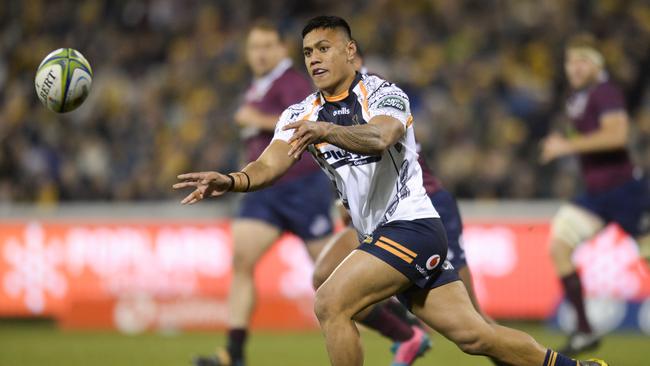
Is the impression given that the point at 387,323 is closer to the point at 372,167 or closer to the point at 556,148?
the point at 372,167

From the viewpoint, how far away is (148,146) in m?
16.1

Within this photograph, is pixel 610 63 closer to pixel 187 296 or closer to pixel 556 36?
pixel 556 36

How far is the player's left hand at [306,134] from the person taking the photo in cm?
501

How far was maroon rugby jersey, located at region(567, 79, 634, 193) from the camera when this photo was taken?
29.8 ft

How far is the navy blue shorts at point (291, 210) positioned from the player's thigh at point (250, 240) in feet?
0.16

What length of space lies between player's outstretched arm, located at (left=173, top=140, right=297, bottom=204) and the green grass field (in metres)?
3.49

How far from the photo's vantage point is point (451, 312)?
5.46 metres

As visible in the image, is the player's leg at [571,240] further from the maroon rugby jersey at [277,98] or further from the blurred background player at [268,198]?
the maroon rugby jersey at [277,98]

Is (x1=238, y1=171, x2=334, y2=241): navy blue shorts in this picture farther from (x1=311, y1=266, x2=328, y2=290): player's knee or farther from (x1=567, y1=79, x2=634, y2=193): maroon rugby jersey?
(x1=567, y1=79, x2=634, y2=193): maroon rugby jersey

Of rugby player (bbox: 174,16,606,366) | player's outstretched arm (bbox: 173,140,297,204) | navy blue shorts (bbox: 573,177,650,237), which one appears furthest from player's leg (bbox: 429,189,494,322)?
navy blue shorts (bbox: 573,177,650,237)

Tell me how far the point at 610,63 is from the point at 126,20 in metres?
8.45

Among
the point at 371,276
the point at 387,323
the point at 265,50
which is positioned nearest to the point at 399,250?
the point at 371,276

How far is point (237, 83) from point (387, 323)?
33.4ft

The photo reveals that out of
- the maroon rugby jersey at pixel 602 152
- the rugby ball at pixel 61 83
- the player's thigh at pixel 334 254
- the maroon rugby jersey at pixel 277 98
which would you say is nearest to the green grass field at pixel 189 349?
the maroon rugby jersey at pixel 602 152
